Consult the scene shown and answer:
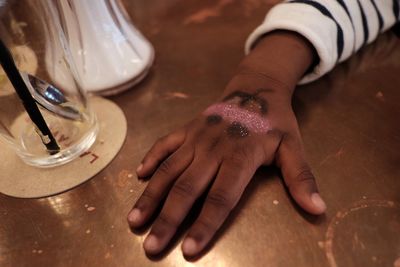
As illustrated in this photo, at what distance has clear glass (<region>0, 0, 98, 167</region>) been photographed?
364 mm

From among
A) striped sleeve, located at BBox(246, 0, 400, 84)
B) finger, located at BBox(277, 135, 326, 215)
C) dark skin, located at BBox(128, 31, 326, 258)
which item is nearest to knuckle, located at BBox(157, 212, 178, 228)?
dark skin, located at BBox(128, 31, 326, 258)

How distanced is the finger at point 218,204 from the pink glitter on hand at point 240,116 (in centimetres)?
4

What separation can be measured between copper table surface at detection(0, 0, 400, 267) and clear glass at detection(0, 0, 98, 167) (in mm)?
48

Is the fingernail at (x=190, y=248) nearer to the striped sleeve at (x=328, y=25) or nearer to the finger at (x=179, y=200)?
the finger at (x=179, y=200)

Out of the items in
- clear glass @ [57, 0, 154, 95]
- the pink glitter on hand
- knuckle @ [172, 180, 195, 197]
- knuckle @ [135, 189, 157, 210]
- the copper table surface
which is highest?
clear glass @ [57, 0, 154, 95]

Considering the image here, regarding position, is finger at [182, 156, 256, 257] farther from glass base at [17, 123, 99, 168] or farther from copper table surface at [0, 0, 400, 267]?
glass base at [17, 123, 99, 168]

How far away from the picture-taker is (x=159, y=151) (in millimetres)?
379

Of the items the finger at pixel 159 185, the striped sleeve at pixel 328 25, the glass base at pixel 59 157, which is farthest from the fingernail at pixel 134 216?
the striped sleeve at pixel 328 25

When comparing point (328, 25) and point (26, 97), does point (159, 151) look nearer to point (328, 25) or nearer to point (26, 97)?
point (26, 97)

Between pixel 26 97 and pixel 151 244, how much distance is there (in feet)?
0.54

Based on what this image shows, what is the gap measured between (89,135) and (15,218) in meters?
0.11

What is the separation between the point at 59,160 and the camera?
40cm

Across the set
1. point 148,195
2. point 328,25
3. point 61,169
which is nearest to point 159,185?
point 148,195

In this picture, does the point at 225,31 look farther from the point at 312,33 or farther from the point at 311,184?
the point at 311,184
